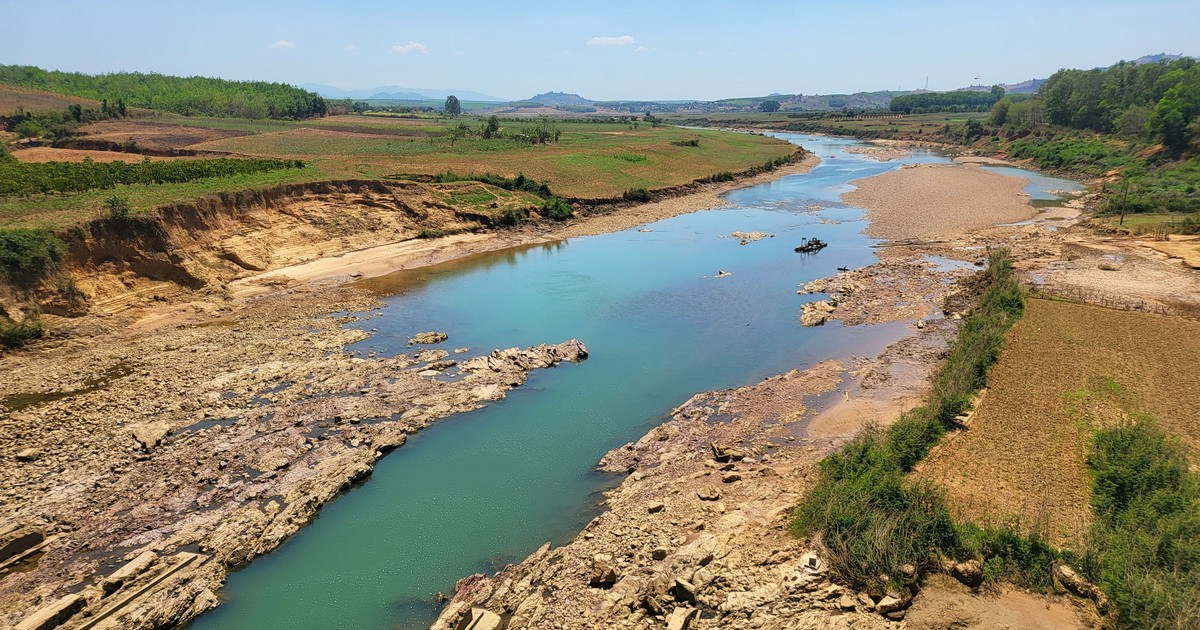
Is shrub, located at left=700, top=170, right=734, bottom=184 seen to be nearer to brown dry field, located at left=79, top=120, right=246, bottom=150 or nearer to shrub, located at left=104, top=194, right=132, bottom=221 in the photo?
brown dry field, located at left=79, top=120, right=246, bottom=150

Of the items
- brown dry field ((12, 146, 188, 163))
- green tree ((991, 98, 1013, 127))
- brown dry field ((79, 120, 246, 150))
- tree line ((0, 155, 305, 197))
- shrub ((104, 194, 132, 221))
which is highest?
green tree ((991, 98, 1013, 127))

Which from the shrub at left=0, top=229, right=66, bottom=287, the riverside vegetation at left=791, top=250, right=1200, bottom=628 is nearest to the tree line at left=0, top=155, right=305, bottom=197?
the shrub at left=0, top=229, right=66, bottom=287

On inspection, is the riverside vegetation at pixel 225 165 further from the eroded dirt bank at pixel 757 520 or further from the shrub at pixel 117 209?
the eroded dirt bank at pixel 757 520

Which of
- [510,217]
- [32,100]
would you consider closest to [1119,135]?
[510,217]

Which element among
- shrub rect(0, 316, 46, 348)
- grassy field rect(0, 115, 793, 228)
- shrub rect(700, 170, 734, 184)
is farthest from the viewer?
shrub rect(700, 170, 734, 184)

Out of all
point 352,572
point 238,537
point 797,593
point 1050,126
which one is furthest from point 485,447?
point 1050,126

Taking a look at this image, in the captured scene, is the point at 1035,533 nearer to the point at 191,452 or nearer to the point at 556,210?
the point at 191,452
